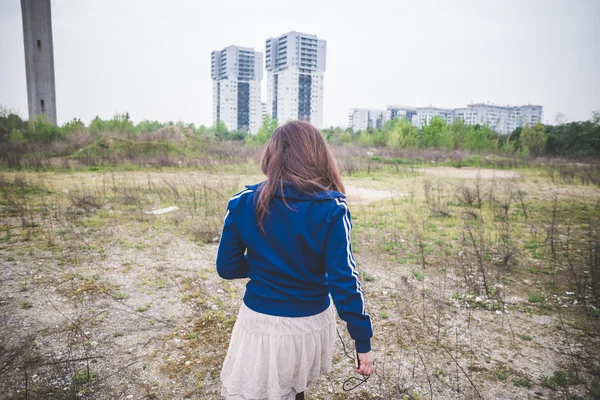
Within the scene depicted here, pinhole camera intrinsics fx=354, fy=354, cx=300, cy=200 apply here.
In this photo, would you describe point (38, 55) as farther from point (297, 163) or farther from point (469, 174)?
point (297, 163)

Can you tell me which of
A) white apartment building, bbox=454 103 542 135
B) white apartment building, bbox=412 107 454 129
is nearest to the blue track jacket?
white apartment building, bbox=454 103 542 135

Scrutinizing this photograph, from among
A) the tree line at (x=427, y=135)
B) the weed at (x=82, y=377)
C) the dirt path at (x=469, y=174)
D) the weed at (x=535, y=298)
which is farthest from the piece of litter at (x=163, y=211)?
the tree line at (x=427, y=135)

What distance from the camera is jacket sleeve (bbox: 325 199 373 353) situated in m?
1.50

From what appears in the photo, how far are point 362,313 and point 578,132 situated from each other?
182 ft

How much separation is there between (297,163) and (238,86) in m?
95.2

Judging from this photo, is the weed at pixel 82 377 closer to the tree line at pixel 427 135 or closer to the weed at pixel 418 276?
the weed at pixel 418 276

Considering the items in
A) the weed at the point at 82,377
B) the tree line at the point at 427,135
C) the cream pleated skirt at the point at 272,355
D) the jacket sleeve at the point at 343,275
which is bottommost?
the weed at the point at 82,377

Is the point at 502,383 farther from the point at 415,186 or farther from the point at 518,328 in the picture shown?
the point at 415,186

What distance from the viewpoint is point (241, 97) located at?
9106 centimetres

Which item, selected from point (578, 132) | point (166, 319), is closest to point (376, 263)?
point (166, 319)

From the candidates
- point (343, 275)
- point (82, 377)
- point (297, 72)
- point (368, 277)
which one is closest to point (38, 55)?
point (368, 277)

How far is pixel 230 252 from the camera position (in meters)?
1.72

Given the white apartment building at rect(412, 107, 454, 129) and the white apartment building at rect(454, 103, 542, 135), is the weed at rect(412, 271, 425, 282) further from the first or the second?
the white apartment building at rect(412, 107, 454, 129)

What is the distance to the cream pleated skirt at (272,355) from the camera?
1.63 metres
